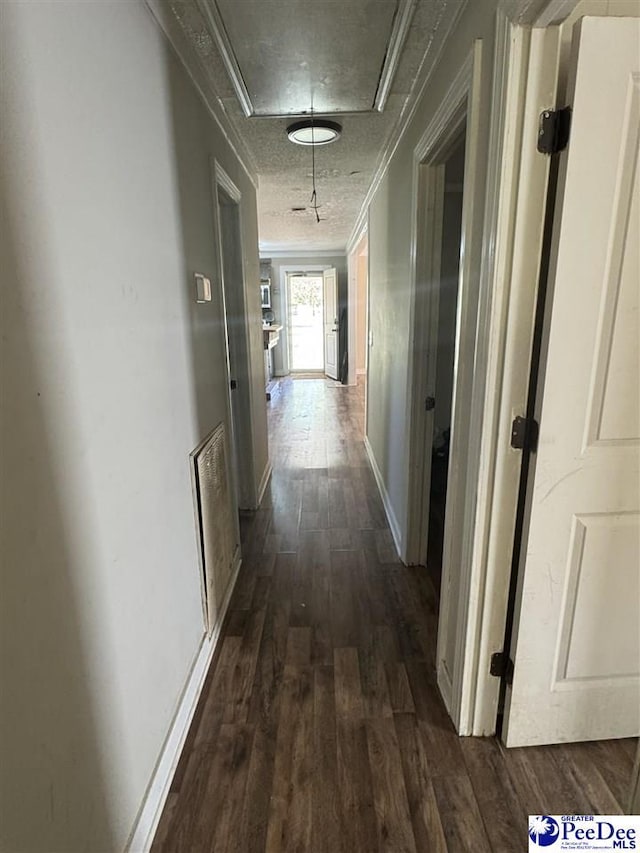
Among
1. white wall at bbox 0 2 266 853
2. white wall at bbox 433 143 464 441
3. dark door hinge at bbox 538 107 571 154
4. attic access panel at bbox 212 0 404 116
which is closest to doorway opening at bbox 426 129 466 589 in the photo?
white wall at bbox 433 143 464 441

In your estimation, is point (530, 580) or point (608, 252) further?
point (530, 580)

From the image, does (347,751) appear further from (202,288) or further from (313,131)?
(313,131)

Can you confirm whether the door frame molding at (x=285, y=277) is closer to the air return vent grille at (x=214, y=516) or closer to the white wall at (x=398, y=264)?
the white wall at (x=398, y=264)

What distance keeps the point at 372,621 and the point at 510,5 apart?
213 centimetres

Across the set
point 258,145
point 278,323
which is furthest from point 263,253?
point 258,145

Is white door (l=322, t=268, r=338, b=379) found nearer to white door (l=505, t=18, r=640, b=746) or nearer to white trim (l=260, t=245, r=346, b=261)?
white trim (l=260, t=245, r=346, b=261)

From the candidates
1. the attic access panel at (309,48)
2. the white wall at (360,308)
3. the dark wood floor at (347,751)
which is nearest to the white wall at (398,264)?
the attic access panel at (309,48)

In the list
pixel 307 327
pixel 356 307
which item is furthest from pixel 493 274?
pixel 307 327

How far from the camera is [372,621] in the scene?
2.08m

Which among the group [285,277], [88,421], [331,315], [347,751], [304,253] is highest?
[304,253]

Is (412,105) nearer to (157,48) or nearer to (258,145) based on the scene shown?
(258,145)

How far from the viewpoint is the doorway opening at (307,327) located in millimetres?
9555

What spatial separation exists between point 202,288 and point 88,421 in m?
1.07

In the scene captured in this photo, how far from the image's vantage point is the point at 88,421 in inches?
38.3
